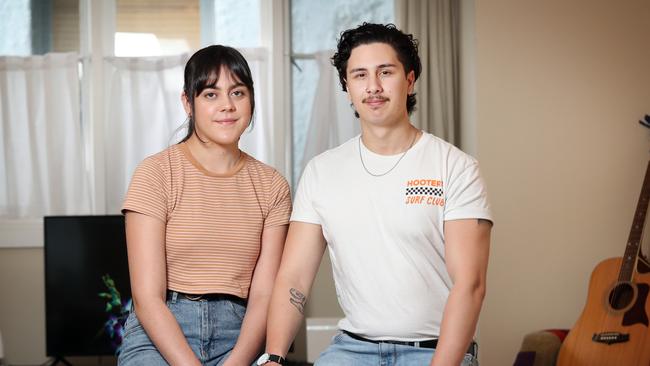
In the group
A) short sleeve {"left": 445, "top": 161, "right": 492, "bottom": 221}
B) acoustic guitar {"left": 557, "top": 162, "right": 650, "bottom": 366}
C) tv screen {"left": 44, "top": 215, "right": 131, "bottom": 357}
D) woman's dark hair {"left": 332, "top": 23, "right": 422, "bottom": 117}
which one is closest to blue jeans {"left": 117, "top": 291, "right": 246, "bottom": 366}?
short sleeve {"left": 445, "top": 161, "right": 492, "bottom": 221}

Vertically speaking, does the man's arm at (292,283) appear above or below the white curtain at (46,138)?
below

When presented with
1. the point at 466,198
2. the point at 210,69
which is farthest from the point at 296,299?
the point at 210,69

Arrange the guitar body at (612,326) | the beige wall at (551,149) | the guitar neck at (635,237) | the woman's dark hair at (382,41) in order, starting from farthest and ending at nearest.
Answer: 1. the beige wall at (551,149)
2. the guitar neck at (635,237)
3. the guitar body at (612,326)
4. the woman's dark hair at (382,41)

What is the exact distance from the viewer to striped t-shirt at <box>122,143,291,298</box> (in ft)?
6.89

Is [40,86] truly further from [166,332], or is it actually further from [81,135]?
[166,332]

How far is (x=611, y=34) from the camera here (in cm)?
366

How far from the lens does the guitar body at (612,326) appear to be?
3.24 metres

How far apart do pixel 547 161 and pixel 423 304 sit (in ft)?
5.78

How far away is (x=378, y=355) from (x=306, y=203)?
43 centimetres

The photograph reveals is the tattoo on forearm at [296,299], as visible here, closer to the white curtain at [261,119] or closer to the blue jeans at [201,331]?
the blue jeans at [201,331]

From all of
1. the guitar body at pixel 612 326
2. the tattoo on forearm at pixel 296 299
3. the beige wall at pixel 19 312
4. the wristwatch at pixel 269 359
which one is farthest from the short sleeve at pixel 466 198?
the beige wall at pixel 19 312

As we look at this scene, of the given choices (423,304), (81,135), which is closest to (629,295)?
(423,304)

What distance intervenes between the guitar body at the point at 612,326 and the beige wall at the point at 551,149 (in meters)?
0.26

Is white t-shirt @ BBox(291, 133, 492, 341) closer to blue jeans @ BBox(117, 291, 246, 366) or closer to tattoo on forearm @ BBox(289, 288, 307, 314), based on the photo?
tattoo on forearm @ BBox(289, 288, 307, 314)
